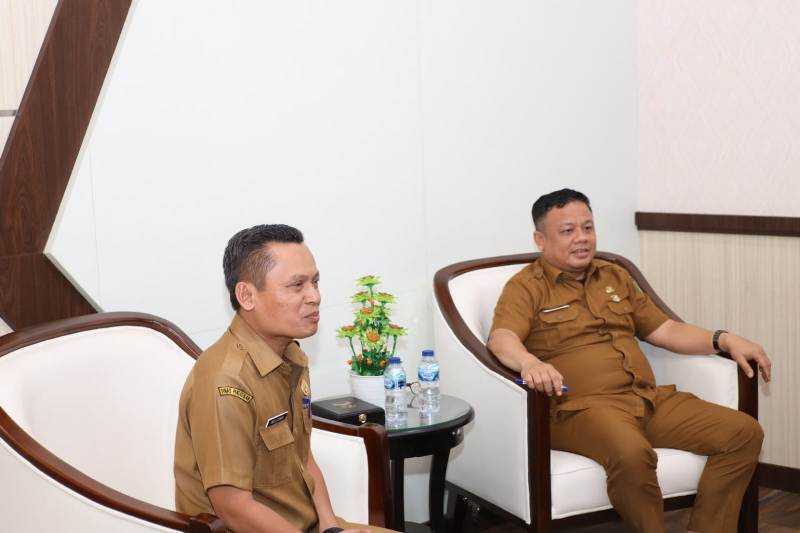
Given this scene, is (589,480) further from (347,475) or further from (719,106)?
(719,106)

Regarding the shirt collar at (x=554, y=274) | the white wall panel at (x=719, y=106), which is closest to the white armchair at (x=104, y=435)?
the shirt collar at (x=554, y=274)

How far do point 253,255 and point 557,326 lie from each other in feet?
5.33

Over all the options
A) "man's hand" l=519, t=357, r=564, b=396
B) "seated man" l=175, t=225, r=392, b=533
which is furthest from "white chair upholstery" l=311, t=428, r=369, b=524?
"man's hand" l=519, t=357, r=564, b=396

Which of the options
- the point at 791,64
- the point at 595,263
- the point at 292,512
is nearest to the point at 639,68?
the point at 791,64

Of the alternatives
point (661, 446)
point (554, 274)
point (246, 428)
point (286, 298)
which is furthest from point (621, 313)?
point (246, 428)

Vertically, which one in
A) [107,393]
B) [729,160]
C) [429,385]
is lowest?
[429,385]

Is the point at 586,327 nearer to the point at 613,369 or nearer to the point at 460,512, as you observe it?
the point at 613,369

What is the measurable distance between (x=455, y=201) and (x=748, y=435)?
141cm

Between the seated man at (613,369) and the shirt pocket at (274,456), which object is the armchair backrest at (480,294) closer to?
the seated man at (613,369)

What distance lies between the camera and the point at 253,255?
89.9 inches

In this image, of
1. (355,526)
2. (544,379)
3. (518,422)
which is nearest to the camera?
(355,526)

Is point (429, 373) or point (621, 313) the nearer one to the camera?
point (429, 373)

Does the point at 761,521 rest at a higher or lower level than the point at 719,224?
lower

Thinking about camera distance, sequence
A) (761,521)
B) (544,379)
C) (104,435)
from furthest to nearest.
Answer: (761,521)
(544,379)
(104,435)
